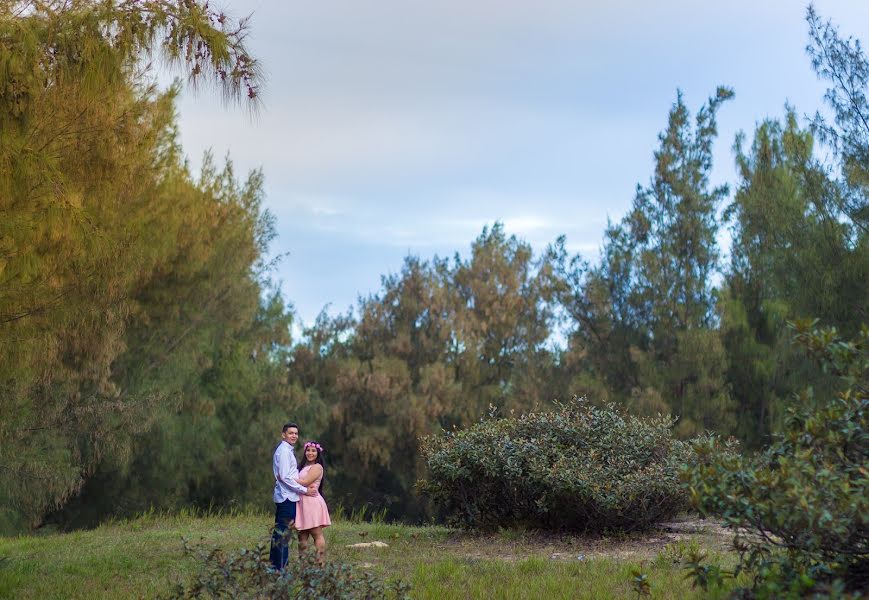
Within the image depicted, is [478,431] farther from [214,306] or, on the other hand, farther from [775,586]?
[214,306]

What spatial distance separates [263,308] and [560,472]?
47.9ft

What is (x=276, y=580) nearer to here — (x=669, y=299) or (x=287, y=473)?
(x=287, y=473)

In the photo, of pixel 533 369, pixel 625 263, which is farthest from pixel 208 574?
pixel 533 369

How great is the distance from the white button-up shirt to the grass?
1.16m

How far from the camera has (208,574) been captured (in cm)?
665

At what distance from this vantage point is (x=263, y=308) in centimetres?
2480

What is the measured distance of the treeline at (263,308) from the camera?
8547 millimetres

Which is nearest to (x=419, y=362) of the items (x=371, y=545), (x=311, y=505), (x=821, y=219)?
(x=821, y=219)

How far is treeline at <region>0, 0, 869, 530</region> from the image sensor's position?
8.55m

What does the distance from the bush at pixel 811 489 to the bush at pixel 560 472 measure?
17.1 feet

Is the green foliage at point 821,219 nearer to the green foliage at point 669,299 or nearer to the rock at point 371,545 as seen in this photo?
the green foliage at point 669,299

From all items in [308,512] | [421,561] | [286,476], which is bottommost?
[421,561]

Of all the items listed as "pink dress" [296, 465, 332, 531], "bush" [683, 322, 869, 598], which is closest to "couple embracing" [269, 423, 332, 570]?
"pink dress" [296, 465, 332, 531]

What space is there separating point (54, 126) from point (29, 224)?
1204 millimetres
